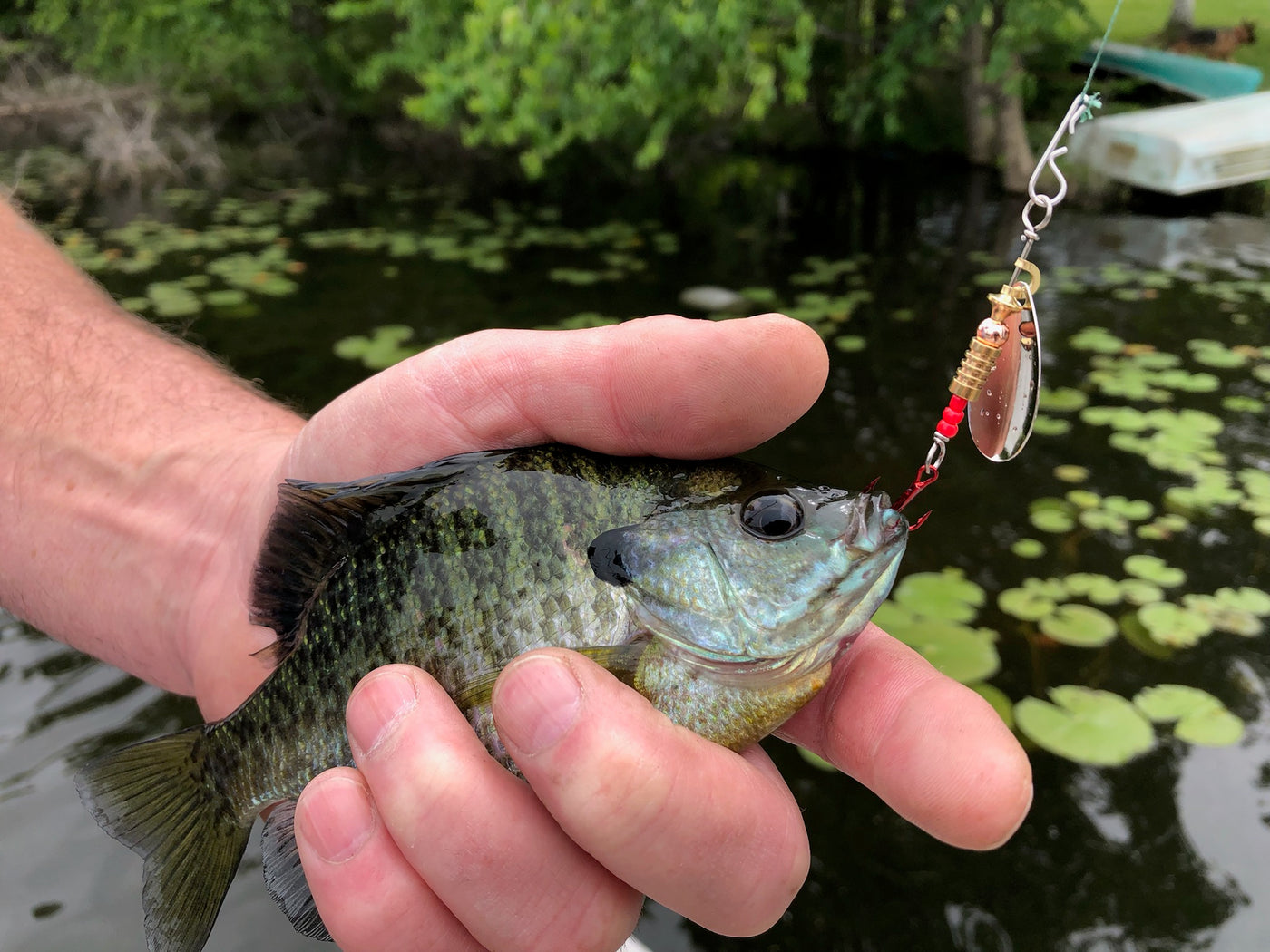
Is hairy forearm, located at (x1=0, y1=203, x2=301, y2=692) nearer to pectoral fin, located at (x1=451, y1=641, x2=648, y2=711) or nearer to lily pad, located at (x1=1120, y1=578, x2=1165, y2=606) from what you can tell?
pectoral fin, located at (x1=451, y1=641, x2=648, y2=711)

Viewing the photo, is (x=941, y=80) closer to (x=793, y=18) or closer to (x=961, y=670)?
(x=793, y=18)

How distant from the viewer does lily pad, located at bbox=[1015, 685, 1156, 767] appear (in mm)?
2605

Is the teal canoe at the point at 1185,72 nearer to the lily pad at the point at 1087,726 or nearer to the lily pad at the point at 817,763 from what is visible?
the lily pad at the point at 1087,726

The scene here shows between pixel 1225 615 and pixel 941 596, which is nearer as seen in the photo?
pixel 1225 615

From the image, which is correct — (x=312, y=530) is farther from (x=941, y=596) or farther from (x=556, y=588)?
(x=941, y=596)

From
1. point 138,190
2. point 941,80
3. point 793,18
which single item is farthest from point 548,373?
point 941,80

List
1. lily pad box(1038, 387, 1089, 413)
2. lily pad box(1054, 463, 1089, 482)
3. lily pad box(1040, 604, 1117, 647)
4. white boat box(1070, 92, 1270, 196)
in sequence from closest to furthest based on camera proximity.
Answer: lily pad box(1040, 604, 1117, 647) < lily pad box(1054, 463, 1089, 482) < lily pad box(1038, 387, 1089, 413) < white boat box(1070, 92, 1270, 196)

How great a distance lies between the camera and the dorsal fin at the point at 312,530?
1.42 meters

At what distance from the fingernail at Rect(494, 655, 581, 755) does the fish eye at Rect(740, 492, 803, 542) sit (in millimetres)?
363

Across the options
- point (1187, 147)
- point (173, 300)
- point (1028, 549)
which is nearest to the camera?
point (1028, 549)

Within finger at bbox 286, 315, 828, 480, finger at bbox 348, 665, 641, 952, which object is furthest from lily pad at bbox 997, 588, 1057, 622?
finger at bbox 348, 665, 641, 952

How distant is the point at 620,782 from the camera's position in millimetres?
1206

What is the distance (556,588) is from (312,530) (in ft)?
1.63

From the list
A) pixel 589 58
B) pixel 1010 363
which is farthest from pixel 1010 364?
pixel 589 58
